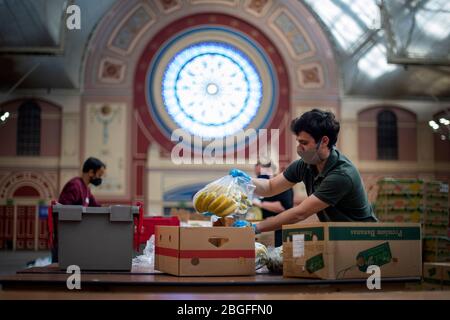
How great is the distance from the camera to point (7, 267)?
1160cm

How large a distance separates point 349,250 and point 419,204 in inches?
304

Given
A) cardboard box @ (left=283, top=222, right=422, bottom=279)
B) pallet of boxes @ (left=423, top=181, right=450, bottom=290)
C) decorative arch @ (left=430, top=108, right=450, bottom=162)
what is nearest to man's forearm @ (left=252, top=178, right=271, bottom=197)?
cardboard box @ (left=283, top=222, right=422, bottom=279)

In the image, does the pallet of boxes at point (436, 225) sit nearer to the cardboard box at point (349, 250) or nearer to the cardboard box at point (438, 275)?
the cardboard box at point (438, 275)

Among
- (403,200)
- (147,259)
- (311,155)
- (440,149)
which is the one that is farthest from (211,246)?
(440,149)

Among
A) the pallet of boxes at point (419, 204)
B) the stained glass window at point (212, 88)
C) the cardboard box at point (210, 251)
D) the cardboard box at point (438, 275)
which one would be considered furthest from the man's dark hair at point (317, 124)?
the stained glass window at point (212, 88)

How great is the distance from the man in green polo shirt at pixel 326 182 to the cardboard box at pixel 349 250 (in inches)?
8.9

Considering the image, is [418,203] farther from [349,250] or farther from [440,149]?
[349,250]

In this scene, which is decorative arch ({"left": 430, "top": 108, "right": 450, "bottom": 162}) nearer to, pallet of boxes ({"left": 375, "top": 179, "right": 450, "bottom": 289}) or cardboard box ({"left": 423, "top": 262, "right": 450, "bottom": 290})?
pallet of boxes ({"left": 375, "top": 179, "right": 450, "bottom": 289})

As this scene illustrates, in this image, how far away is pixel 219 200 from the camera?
3178mm

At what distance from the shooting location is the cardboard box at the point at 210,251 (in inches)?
116

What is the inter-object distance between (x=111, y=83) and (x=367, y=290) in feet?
41.0

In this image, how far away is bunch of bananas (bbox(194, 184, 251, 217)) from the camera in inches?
125
